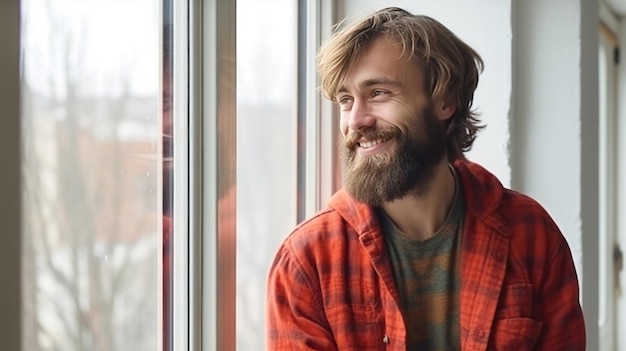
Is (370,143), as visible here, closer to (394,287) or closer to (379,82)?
(379,82)

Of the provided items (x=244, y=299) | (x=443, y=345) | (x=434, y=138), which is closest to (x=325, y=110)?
(x=244, y=299)

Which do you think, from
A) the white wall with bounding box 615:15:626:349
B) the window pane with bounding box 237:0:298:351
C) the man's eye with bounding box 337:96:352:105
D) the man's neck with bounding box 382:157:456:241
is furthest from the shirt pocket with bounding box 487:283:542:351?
the white wall with bounding box 615:15:626:349

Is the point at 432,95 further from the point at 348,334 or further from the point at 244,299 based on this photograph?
the point at 244,299

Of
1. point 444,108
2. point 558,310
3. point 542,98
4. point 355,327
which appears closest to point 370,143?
point 444,108

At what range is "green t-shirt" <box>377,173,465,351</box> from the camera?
1.10 meters

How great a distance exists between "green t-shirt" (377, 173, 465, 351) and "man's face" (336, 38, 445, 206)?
67 millimetres

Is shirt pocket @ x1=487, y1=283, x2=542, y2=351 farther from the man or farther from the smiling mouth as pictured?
the smiling mouth

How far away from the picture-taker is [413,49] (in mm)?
1073

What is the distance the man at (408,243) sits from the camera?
1.06 metres

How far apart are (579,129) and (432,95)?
2.06 feet

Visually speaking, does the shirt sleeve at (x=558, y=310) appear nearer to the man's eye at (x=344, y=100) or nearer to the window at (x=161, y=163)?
the man's eye at (x=344, y=100)

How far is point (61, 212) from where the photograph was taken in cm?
93

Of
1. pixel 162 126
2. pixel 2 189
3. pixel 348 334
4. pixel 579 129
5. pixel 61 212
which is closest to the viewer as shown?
pixel 2 189

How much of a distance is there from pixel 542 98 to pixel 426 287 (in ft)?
2.27
